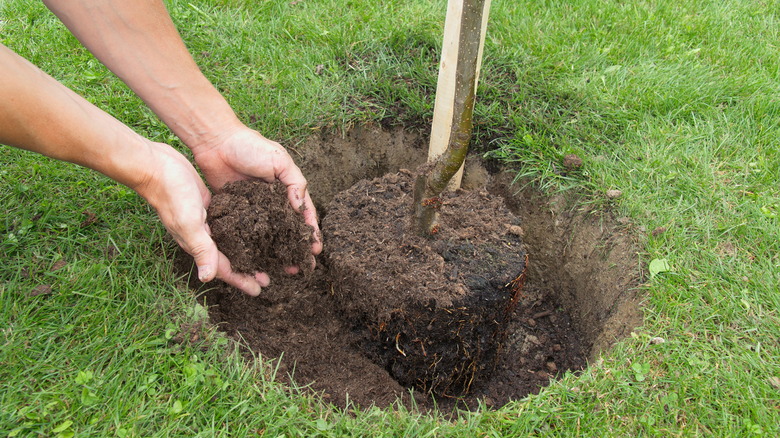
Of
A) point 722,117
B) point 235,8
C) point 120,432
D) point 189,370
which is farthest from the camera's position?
point 235,8

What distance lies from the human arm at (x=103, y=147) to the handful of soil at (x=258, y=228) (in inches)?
2.3

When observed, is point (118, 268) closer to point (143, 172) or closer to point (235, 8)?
point (143, 172)

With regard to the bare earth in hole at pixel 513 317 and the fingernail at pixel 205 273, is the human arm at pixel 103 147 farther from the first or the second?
the bare earth in hole at pixel 513 317

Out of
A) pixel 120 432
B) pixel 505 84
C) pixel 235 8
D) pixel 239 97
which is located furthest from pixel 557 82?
pixel 120 432

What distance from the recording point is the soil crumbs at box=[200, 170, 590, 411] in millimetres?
2264

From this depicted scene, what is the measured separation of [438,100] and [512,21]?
4.14ft

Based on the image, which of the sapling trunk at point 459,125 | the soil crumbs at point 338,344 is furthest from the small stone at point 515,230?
the sapling trunk at point 459,125

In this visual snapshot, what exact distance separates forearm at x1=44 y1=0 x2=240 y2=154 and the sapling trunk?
88 cm

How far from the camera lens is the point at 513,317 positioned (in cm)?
289

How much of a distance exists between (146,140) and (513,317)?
6.16ft

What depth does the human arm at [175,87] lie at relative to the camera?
2047 millimetres

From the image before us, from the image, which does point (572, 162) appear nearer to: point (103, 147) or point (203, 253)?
point (203, 253)

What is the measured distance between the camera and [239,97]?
9.52ft


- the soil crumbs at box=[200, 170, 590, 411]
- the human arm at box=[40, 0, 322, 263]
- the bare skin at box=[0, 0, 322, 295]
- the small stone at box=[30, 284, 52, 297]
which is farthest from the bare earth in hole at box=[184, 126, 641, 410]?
the small stone at box=[30, 284, 52, 297]
